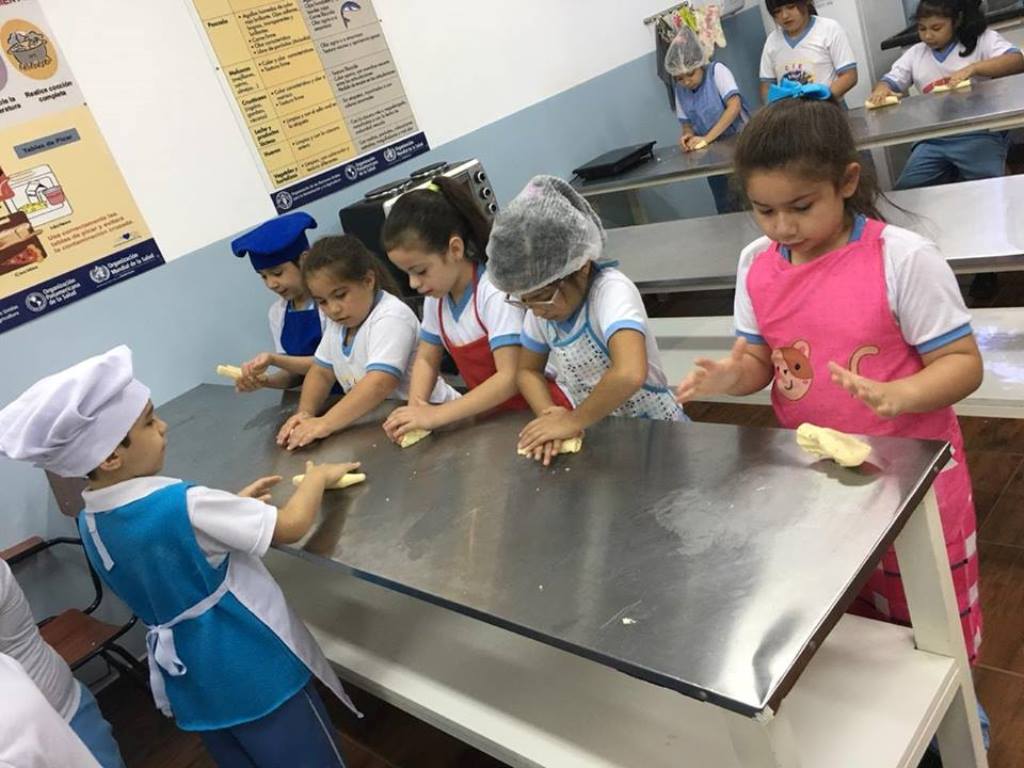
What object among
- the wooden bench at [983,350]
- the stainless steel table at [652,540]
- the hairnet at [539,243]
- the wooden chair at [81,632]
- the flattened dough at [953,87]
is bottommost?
the wooden bench at [983,350]

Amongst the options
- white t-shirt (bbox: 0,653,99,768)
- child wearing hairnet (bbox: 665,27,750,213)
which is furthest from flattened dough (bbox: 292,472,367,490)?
child wearing hairnet (bbox: 665,27,750,213)

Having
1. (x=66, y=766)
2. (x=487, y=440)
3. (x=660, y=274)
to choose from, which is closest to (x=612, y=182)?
(x=660, y=274)

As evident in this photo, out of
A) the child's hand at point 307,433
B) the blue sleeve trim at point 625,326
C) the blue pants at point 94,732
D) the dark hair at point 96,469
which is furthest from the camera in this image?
the child's hand at point 307,433

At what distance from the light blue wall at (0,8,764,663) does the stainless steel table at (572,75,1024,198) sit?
0.46 meters

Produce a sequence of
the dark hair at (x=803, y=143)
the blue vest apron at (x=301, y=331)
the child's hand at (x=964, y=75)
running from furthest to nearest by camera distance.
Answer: the child's hand at (x=964, y=75)
the blue vest apron at (x=301, y=331)
the dark hair at (x=803, y=143)

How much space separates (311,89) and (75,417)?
82.1 inches

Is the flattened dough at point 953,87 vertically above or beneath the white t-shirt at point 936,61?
beneath

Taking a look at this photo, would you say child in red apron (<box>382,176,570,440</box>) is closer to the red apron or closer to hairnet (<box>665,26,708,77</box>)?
the red apron

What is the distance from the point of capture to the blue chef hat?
7.13ft

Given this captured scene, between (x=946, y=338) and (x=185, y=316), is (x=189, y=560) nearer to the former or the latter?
(x=946, y=338)

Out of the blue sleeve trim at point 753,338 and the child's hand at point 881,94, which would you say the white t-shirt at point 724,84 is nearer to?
the child's hand at point 881,94

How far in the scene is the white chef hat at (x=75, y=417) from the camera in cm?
116

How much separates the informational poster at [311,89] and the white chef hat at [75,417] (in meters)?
1.74

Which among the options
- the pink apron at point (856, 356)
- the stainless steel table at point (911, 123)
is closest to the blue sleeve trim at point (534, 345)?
the pink apron at point (856, 356)
